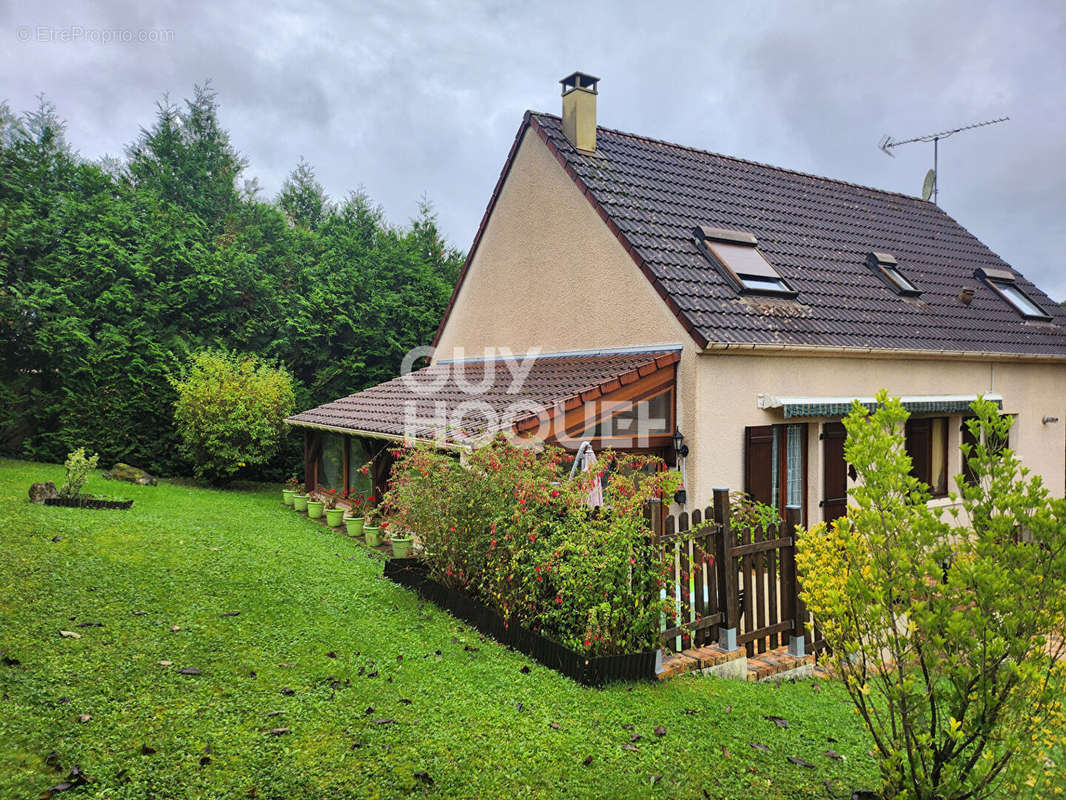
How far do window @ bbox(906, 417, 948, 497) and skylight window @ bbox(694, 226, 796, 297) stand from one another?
417 cm

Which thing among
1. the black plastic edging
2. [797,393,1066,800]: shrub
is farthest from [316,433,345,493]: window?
[797,393,1066,800]: shrub

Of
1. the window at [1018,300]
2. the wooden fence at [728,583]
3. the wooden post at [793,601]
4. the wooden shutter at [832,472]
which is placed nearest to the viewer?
the wooden fence at [728,583]

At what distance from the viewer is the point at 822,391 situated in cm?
1115

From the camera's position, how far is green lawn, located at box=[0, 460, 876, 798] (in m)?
4.03

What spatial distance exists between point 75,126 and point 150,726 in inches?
1291

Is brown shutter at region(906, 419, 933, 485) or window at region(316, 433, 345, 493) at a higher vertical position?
brown shutter at region(906, 419, 933, 485)

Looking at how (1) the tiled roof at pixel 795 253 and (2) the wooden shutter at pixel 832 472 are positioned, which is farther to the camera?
(2) the wooden shutter at pixel 832 472

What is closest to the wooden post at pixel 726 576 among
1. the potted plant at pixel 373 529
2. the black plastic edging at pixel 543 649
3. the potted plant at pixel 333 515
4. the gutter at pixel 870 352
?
the black plastic edging at pixel 543 649

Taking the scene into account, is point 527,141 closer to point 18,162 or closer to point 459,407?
point 459,407

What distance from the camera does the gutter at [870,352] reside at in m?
9.80

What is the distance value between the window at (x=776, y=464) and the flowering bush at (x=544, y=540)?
3.69 meters

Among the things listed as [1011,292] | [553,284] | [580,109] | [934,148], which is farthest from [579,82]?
[934,148]

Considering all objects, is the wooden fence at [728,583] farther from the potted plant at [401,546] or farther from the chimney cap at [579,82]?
the chimney cap at [579,82]

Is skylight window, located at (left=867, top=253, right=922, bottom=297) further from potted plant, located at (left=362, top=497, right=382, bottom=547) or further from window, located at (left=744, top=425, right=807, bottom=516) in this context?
potted plant, located at (left=362, top=497, right=382, bottom=547)
